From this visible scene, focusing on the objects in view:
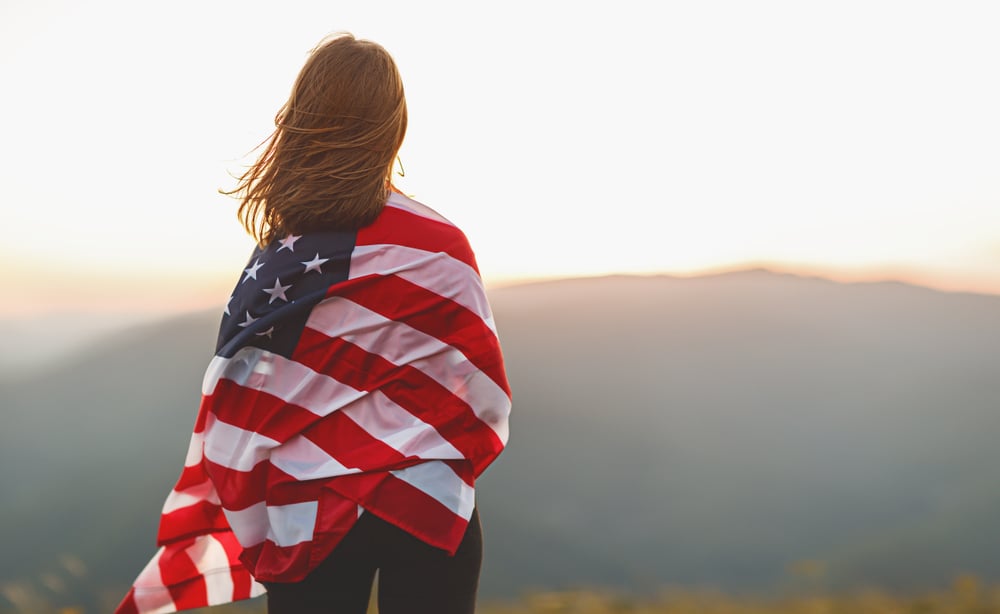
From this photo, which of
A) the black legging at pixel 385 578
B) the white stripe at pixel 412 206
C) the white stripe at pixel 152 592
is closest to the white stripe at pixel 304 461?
the black legging at pixel 385 578

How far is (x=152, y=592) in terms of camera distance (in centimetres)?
226

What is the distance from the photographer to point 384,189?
1.91m

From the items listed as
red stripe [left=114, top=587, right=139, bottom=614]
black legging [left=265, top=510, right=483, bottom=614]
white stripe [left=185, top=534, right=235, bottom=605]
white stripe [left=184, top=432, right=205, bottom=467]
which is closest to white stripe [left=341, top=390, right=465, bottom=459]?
black legging [left=265, top=510, right=483, bottom=614]

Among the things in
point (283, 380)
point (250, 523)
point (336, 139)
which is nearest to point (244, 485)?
point (250, 523)

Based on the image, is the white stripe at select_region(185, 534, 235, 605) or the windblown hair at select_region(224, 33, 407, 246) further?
the white stripe at select_region(185, 534, 235, 605)

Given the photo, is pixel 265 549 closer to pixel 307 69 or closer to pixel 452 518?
pixel 452 518

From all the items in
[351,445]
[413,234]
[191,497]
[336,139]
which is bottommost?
[191,497]

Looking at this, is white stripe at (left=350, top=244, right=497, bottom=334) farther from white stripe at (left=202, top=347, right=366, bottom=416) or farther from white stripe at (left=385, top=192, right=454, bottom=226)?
white stripe at (left=202, top=347, right=366, bottom=416)

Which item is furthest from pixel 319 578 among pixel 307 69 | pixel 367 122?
pixel 307 69

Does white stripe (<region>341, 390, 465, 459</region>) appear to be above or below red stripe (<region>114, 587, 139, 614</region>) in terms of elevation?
above

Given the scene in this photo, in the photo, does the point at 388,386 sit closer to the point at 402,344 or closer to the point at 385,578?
the point at 402,344

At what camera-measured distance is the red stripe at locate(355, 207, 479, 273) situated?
1.88 m

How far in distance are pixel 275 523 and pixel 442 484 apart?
356mm

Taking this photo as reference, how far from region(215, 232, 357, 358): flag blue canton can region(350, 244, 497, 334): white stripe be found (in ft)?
0.12
